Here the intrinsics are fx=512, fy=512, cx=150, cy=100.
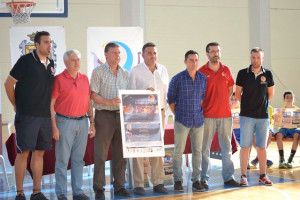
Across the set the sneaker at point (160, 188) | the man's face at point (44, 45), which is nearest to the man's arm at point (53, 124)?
the man's face at point (44, 45)

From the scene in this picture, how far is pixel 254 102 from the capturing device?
19.7 feet

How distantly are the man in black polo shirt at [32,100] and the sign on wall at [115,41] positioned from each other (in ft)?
5.79

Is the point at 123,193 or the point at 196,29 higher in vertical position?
the point at 196,29

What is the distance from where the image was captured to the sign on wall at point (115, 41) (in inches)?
275

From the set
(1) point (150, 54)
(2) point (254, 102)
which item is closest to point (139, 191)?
(1) point (150, 54)

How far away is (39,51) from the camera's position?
17.1ft

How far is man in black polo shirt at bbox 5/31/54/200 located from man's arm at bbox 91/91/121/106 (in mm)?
480

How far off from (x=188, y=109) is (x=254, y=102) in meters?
0.85

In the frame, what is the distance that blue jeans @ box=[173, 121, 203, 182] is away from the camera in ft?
18.9

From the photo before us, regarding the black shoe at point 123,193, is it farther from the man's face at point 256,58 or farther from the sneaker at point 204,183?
the man's face at point 256,58

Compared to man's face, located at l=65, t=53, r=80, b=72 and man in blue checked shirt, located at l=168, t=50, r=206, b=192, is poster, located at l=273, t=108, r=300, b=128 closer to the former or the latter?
man in blue checked shirt, located at l=168, t=50, r=206, b=192

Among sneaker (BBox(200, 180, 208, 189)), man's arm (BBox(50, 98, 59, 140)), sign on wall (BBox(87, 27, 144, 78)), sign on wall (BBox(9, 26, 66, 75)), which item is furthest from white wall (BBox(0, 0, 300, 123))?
man's arm (BBox(50, 98, 59, 140))

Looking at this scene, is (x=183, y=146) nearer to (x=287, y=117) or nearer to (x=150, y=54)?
(x=150, y=54)

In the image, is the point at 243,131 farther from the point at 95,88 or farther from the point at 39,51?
the point at 39,51
